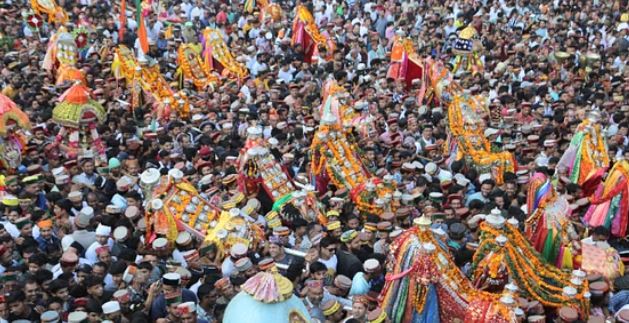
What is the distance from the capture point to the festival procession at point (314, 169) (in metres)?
6.59

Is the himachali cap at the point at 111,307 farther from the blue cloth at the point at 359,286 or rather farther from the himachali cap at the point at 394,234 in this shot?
the himachali cap at the point at 394,234

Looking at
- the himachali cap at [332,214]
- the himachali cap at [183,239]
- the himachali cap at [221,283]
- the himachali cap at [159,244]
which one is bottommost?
the himachali cap at [183,239]

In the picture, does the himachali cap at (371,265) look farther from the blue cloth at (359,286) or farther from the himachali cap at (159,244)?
the himachali cap at (159,244)

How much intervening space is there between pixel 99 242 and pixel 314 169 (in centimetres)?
257

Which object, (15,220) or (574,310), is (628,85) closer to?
(574,310)

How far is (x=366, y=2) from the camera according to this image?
16922mm

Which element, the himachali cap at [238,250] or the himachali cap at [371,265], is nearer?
the himachali cap at [371,265]

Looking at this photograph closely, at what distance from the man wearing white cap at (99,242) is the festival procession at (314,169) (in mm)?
27

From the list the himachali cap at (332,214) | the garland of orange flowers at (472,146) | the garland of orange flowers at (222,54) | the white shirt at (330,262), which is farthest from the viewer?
the garland of orange flowers at (222,54)

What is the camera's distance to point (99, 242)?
294 inches

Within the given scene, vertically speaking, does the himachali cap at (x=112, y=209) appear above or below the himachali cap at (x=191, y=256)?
above

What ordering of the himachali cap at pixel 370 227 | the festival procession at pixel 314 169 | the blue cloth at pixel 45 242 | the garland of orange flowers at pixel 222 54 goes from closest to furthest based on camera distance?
1. the festival procession at pixel 314 169
2. the blue cloth at pixel 45 242
3. the himachali cap at pixel 370 227
4. the garland of orange flowers at pixel 222 54

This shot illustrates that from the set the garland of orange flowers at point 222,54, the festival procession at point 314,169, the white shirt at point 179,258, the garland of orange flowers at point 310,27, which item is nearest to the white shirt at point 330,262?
the festival procession at point 314,169

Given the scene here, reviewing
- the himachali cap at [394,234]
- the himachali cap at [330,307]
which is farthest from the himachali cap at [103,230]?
the himachali cap at [394,234]
